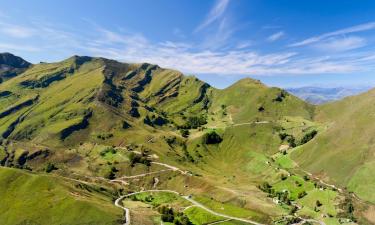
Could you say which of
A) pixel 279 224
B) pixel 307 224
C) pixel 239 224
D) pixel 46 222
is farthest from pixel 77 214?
pixel 307 224

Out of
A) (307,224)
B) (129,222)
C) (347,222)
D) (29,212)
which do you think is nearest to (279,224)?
(307,224)

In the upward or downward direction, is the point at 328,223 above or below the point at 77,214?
above

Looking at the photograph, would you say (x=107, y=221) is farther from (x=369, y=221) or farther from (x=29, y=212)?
(x=369, y=221)

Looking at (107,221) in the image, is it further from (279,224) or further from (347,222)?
(347,222)


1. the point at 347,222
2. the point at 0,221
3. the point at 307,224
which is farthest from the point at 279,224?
the point at 0,221

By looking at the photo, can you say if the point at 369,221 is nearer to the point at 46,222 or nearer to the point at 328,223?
the point at 328,223

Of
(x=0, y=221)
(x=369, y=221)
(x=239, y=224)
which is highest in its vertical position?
(x=369, y=221)

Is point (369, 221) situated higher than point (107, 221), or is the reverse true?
point (369, 221)
